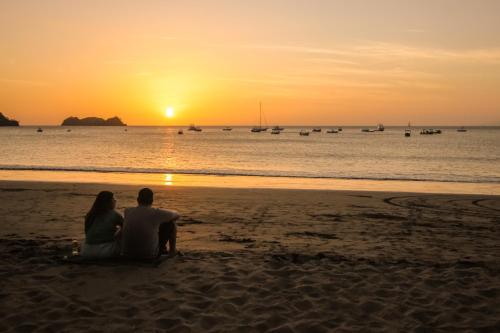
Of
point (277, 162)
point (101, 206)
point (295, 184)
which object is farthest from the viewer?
point (277, 162)

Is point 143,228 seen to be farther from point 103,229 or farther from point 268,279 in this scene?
point 268,279

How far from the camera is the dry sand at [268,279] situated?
5.57m

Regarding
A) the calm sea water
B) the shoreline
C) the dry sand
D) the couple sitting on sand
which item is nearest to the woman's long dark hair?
the couple sitting on sand

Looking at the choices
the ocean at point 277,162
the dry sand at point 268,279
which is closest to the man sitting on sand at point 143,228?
the dry sand at point 268,279

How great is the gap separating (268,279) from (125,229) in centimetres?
240

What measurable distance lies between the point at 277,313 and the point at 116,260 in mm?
3095

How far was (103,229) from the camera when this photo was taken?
7.46 meters

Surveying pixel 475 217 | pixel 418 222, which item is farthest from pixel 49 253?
pixel 475 217

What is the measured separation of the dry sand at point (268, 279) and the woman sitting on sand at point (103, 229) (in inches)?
10.7

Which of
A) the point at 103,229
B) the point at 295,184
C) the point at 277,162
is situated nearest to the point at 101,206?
the point at 103,229

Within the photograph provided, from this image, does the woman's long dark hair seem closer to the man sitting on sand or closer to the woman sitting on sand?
the woman sitting on sand

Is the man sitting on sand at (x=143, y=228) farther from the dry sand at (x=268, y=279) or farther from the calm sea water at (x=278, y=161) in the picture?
the calm sea water at (x=278, y=161)

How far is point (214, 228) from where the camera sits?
37.0 ft

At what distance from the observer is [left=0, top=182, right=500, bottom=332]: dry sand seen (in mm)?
5574
